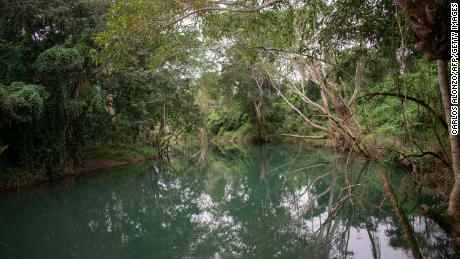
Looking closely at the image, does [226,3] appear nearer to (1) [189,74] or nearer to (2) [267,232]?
(2) [267,232]

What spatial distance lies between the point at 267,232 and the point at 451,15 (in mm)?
6515

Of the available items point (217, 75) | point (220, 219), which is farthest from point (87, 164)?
point (217, 75)

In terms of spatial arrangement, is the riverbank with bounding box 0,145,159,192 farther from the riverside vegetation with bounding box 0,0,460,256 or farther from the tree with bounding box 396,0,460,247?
the tree with bounding box 396,0,460,247

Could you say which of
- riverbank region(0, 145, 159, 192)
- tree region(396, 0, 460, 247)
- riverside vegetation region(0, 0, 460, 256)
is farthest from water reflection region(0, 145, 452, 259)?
tree region(396, 0, 460, 247)

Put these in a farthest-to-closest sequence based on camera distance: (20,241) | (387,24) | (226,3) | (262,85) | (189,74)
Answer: (262,85)
(189,74)
(20,241)
(226,3)
(387,24)

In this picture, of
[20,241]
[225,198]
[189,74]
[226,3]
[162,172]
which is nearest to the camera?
[226,3]

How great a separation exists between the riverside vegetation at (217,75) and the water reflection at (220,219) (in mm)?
1209

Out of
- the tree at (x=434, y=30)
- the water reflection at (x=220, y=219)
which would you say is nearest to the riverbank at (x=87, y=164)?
the water reflection at (x=220, y=219)

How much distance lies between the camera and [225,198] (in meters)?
13.3

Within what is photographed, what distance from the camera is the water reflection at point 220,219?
295 inches

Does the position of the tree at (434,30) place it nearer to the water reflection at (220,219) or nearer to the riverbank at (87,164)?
the water reflection at (220,219)

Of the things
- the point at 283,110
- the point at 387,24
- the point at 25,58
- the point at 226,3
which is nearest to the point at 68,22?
the point at 25,58

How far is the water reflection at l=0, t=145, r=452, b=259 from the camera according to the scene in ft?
24.6

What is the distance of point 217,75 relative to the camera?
101 feet
